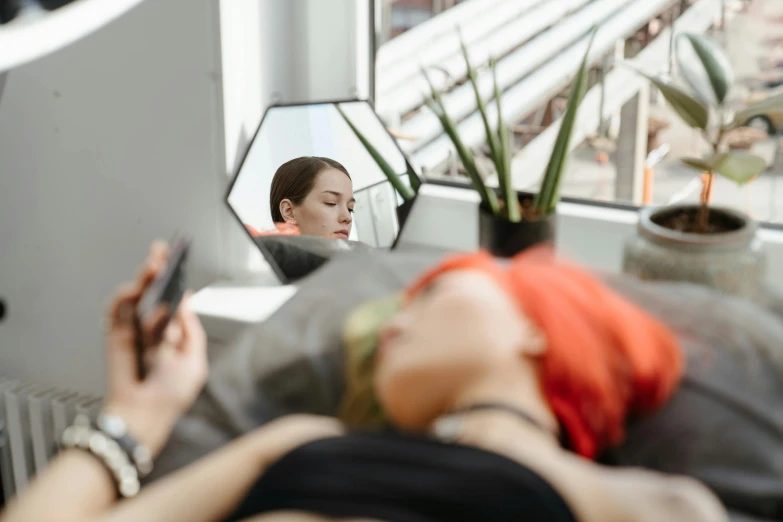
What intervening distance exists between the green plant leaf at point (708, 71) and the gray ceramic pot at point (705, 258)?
13 centimetres

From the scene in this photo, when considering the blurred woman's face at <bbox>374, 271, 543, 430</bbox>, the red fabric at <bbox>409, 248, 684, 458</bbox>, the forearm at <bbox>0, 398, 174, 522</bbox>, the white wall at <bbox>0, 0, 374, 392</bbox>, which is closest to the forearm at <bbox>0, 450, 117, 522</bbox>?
the forearm at <bbox>0, 398, 174, 522</bbox>

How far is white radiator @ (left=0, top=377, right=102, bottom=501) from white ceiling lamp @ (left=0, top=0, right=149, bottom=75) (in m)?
0.70

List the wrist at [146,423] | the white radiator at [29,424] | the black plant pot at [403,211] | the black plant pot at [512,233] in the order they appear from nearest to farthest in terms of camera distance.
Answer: the wrist at [146,423] < the black plant pot at [512,233] < the black plant pot at [403,211] < the white radiator at [29,424]

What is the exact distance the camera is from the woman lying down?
0.54m

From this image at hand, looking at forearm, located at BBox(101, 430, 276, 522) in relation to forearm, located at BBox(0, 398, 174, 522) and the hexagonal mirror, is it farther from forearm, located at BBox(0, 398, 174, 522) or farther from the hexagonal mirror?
the hexagonal mirror

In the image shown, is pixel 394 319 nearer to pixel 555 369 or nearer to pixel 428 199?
pixel 555 369

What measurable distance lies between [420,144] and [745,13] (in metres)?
0.46

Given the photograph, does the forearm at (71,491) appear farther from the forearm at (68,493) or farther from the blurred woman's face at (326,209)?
the blurred woman's face at (326,209)

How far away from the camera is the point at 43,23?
25.0 inches

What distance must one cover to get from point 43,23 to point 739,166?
590 millimetres

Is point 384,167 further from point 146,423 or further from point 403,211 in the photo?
point 146,423

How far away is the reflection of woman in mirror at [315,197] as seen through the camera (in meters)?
0.88

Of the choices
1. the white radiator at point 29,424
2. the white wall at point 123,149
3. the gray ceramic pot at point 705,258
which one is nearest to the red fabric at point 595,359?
the gray ceramic pot at point 705,258

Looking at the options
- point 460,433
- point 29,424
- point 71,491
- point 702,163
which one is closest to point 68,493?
point 71,491
